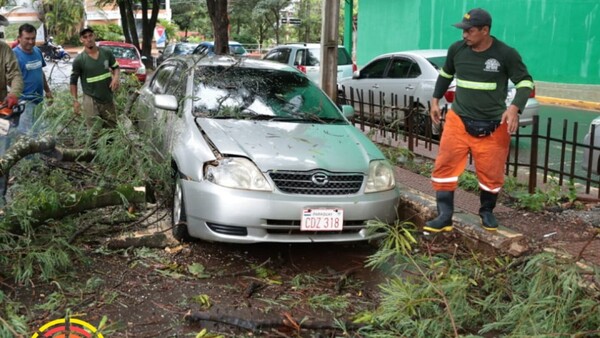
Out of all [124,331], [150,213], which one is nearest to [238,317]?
[124,331]

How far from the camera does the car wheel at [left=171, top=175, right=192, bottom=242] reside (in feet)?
15.2

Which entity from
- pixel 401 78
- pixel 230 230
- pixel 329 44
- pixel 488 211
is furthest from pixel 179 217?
pixel 401 78

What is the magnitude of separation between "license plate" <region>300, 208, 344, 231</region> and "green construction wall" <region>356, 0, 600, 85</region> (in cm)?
1370

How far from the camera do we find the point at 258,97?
561cm

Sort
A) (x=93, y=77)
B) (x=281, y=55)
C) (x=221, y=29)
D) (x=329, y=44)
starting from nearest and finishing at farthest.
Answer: (x=93, y=77) < (x=329, y=44) < (x=221, y=29) < (x=281, y=55)

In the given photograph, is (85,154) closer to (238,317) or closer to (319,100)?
(319,100)

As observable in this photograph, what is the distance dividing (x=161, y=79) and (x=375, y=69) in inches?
211

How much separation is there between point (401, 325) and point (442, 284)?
13.9 inches

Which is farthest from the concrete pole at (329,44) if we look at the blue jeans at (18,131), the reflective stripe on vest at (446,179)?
the reflective stripe on vest at (446,179)

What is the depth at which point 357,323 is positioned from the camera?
137 inches

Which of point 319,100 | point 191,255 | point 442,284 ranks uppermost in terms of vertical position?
point 319,100

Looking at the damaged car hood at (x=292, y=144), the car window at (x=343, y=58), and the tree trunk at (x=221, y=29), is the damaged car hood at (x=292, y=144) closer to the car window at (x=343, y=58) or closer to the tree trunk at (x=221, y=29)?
the tree trunk at (x=221, y=29)

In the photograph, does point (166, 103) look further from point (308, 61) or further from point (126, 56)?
point (126, 56)

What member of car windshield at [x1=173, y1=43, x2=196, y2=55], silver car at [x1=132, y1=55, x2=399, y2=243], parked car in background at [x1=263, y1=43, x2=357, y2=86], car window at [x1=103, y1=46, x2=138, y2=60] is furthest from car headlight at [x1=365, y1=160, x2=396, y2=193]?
car windshield at [x1=173, y1=43, x2=196, y2=55]
